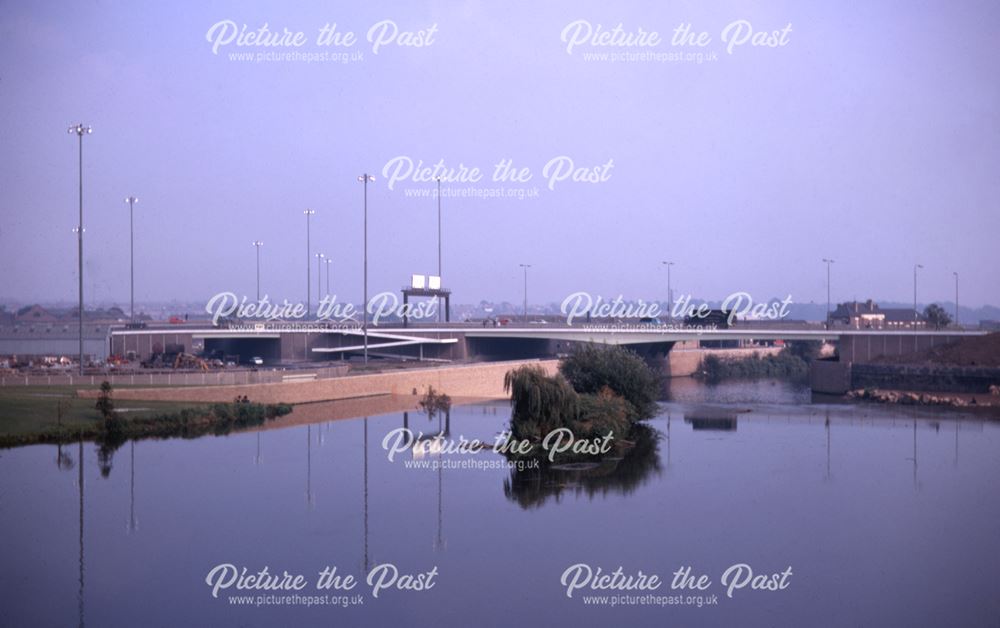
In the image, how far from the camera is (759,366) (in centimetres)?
8919

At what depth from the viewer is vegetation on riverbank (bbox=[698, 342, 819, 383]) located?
85.3 meters

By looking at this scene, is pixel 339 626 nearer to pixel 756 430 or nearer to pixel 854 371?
pixel 756 430

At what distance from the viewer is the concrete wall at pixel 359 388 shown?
40.2 meters

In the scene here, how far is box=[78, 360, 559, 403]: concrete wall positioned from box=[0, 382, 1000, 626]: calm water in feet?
16.0

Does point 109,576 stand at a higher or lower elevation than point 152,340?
lower

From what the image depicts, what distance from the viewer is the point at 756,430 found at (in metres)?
44.4

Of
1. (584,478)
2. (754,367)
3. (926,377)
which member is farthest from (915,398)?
(584,478)

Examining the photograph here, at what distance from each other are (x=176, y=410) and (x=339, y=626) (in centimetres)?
2236

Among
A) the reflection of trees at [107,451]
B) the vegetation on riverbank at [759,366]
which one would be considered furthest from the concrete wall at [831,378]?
the reflection of trees at [107,451]

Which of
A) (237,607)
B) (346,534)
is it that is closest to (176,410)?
(346,534)

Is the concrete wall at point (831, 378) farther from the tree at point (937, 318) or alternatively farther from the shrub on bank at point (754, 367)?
the tree at point (937, 318)

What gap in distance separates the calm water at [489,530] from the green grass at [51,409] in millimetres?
1977

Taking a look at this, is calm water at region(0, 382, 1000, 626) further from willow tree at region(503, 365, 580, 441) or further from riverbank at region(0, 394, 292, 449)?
willow tree at region(503, 365, 580, 441)

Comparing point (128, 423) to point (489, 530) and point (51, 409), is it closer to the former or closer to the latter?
point (51, 409)
